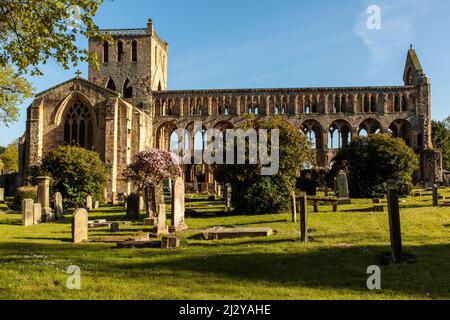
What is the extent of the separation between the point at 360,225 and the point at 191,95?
37.0 metres

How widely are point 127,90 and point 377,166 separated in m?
31.2

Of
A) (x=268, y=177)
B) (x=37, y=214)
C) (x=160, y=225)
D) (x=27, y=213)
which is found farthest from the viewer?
(x=268, y=177)

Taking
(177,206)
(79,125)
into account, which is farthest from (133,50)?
(177,206)

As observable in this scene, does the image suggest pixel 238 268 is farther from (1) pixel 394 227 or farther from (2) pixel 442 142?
(2) pixel 442 142

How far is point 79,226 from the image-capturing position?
12.8m

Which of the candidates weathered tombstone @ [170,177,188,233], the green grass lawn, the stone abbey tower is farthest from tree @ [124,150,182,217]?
the stone abbey tower

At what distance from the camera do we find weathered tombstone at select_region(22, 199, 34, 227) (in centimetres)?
1771

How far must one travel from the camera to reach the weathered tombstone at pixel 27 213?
17708 millimetres

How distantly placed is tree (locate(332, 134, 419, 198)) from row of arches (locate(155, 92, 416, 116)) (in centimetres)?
2008

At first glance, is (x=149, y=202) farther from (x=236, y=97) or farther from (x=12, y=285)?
(x=236, y=97)

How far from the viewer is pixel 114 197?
34.0 m

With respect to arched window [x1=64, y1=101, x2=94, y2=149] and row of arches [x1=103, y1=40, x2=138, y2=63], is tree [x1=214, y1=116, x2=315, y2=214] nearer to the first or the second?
arched window [x1=64, y1=101, x2=94, y2=149]
